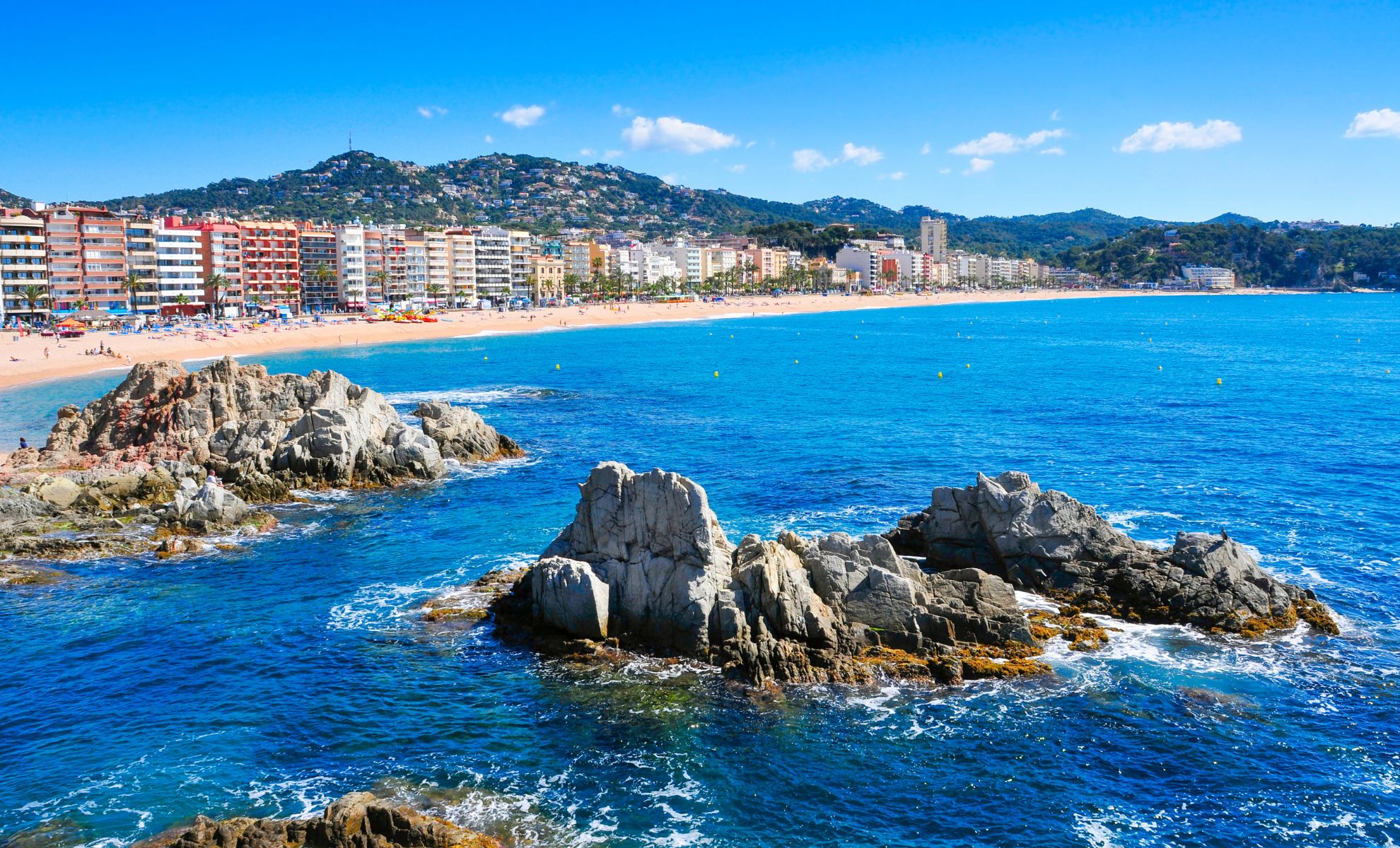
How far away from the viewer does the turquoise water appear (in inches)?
627

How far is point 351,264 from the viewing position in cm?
13612

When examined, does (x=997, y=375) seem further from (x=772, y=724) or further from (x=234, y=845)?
(x=234, y=845)

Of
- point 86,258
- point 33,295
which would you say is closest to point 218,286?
point 86,258

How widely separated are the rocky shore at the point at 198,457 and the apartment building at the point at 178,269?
264 feet

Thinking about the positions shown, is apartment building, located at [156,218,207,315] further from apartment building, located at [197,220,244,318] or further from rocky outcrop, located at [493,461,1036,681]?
rocky outcrop, located at [493,461,1036,681]

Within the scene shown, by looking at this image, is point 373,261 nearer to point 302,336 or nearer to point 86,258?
point 86,258

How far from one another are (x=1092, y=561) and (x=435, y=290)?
438 feet

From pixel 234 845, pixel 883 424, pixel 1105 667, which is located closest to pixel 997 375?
pixel 883 424

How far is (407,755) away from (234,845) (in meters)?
3.51

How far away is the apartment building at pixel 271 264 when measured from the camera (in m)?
126

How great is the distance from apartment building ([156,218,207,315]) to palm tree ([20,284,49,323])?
44.6 feet

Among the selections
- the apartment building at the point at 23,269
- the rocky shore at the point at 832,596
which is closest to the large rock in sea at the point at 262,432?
the rocky shore at the point at 832,596

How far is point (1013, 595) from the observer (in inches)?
906

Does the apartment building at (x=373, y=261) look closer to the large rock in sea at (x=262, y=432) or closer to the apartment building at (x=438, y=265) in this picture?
the apartment building at (x=438, y=265)
